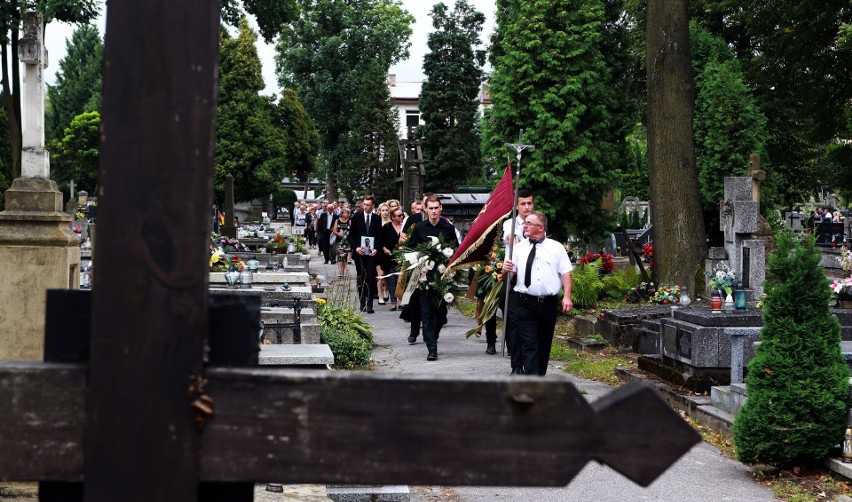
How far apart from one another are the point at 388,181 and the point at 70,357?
2390 inches

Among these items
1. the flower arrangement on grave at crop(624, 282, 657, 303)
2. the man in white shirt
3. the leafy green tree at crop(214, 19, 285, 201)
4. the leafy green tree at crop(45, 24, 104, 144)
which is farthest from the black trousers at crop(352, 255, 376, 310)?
the leafy green tree at crop(45, 24, 104, 144)

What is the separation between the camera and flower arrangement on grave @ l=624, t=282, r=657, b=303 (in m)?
18.6

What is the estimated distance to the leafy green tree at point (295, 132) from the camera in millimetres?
74250

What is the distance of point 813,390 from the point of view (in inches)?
314

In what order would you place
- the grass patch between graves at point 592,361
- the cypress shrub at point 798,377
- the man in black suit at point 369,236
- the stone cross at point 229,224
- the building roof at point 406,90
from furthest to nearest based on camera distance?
the building roof at point 406,90 < the stone cross at point 229,224 < the man in black suit at point 369,236 < the grass patch between graves at point 592,361 < the cypress shrub at point 798,377

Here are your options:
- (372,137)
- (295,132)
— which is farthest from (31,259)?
(295,132)

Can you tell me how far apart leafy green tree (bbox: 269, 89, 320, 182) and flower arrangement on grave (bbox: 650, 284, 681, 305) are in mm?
56489

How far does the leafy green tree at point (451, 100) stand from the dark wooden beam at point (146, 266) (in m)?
57.2

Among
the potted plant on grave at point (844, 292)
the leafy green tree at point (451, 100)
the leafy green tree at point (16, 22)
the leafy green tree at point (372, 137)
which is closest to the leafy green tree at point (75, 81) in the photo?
the leafy green tree at point (372, 137)

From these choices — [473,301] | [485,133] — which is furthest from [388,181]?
[473,301]

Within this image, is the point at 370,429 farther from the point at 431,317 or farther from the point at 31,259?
the point at 431,317

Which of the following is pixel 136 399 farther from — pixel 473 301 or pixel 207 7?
pixel 473 301

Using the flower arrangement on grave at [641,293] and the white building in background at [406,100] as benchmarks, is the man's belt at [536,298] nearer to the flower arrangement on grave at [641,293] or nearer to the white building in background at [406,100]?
the flower arrangement on grave at [641,293]

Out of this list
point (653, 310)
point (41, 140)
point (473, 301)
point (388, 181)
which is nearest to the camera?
point (41, 140)
